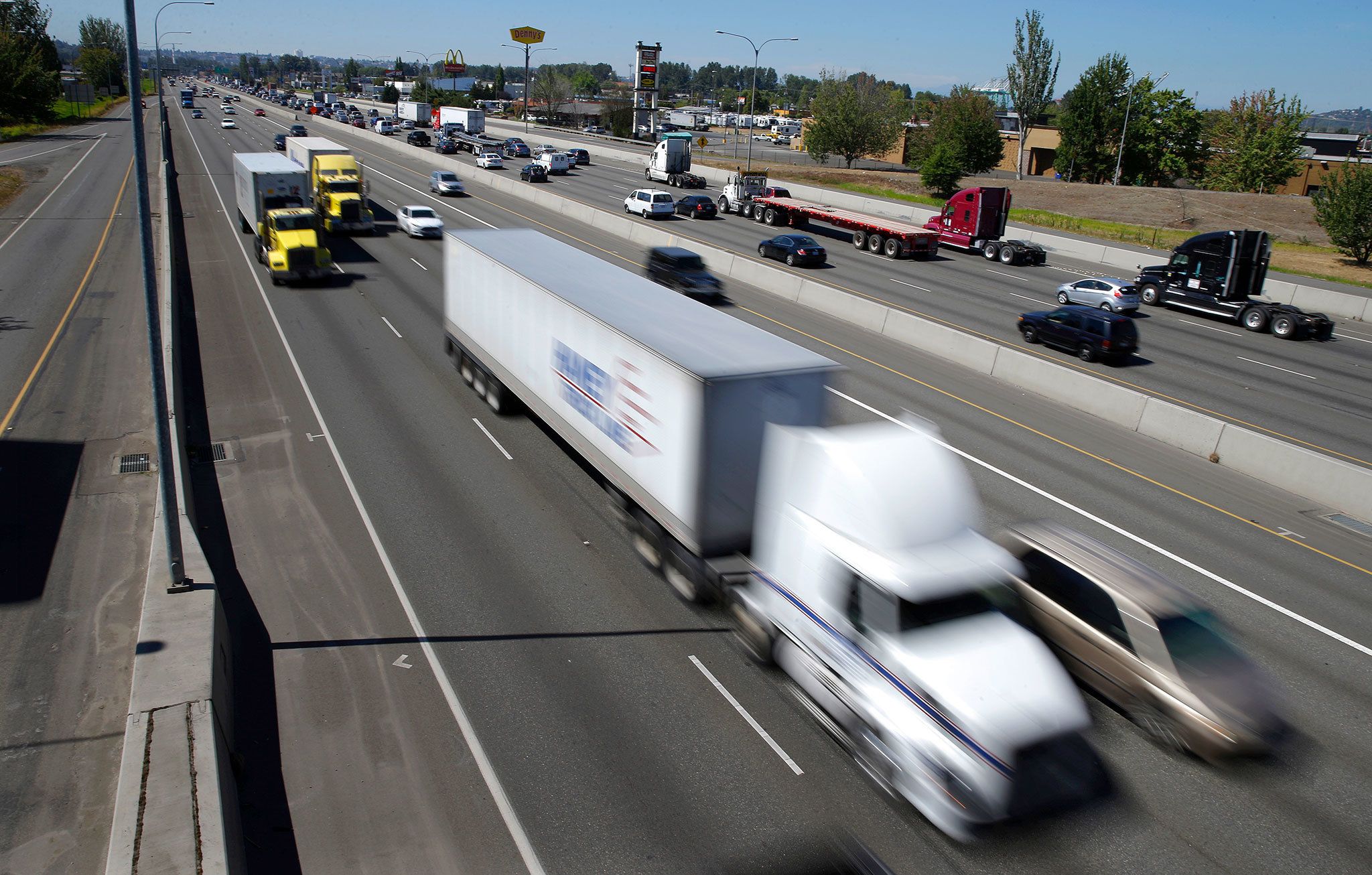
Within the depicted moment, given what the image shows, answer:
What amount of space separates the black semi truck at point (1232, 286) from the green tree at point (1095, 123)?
146ft

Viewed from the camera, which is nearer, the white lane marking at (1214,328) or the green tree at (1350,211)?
the white lane marking at (1214,328)

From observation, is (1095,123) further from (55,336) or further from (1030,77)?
(55,336)

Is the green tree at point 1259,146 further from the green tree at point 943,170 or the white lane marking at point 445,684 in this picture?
the white lane marking at point 445,684

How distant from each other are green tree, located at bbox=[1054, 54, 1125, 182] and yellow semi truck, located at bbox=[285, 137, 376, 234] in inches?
2398

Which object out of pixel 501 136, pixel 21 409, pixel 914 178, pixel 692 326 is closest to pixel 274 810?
pixel 692 326

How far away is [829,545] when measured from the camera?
31.0 ft

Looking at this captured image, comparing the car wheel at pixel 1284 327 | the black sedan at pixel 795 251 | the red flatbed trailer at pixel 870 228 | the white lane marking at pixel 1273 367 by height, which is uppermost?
the red flatbed trailer at pixel 870 228

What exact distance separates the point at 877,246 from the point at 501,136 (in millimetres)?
69871

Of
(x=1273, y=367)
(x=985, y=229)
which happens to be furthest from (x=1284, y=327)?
(x=985, y=229)

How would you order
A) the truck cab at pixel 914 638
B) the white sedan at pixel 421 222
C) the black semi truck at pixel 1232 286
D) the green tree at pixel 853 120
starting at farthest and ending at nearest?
the green tree at pixel 853 120, the white sedan at pixel 421 222, the black semi truck at pixel 1232 286, the truck cab at pixel 914 638

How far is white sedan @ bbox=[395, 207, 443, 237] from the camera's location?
39688mm

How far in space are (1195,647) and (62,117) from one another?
12397cm

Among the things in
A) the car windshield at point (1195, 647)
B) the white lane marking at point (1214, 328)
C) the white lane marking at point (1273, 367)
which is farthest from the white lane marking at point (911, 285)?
the car windshield at point (1195, 647)

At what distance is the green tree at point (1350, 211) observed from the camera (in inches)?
1542
